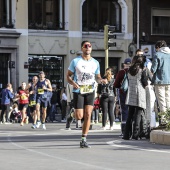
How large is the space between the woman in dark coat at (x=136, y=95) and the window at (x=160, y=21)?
Answer: 30229 mm

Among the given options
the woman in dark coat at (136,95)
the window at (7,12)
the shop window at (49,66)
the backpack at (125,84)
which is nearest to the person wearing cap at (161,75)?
the woman in dark coat at (136,95)

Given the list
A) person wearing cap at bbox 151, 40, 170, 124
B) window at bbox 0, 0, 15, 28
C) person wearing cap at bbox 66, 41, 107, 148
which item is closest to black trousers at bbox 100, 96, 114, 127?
person wearing cap at bbox 151, 40, 170, 124

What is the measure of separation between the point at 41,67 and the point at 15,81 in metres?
2.27

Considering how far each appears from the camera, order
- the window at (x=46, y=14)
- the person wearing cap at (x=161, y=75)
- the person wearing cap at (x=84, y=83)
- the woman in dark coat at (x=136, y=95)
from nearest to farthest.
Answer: the person wearing cap at (x=84, y=83)
the person wearing cap at (x=161, y=75)
the woman in dark coat at (x=136, y=95)
the window at (x=46, y=14)

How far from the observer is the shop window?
142 ft

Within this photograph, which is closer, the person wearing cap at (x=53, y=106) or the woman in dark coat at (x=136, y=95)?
the woman in dark coat at (x=136, y=95)

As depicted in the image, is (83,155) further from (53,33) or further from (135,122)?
Result: (53,33)

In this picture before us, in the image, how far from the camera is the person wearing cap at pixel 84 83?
14.4 meters

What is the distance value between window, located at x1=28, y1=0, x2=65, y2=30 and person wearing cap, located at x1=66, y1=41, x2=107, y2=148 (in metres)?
28.7

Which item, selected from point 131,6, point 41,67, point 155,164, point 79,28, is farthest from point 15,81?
point 155,164

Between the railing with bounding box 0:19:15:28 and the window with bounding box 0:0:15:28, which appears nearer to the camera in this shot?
the railing with bounding box 0:19:15:28

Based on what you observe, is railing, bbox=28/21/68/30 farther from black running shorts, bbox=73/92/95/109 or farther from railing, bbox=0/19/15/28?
black running shorts, bbox=73/92/95/109

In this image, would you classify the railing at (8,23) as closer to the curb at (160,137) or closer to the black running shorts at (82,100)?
the curb at (160,137)

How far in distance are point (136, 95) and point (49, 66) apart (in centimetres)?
2773
